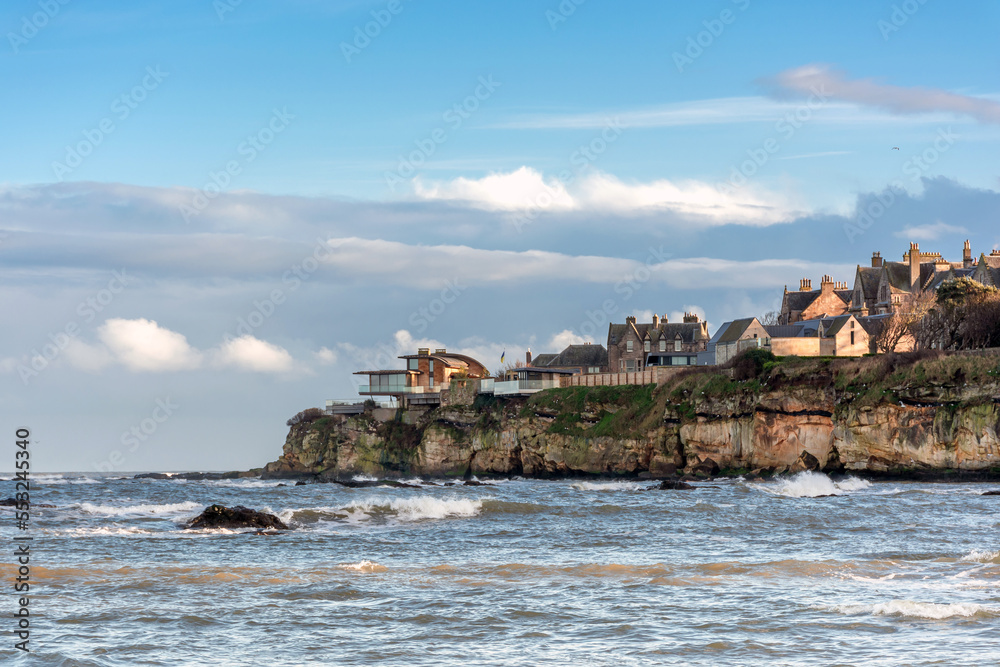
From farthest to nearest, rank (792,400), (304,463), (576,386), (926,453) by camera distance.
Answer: (304,463), (576,386), (792,400), (926,453)

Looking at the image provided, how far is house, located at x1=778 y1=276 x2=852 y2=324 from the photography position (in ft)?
315

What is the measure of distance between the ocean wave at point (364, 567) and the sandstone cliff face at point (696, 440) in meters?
42.8

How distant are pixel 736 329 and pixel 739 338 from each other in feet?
8.48

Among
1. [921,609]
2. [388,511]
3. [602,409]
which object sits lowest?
[388,511]

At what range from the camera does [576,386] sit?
280 ft

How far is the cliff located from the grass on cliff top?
4.4 inches

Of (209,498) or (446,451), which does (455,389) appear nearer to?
(446,451)

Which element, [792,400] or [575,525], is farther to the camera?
[792,400]

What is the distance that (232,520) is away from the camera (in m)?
29.8

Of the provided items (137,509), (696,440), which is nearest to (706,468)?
(696,440)

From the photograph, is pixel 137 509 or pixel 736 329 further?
pixel 736 329

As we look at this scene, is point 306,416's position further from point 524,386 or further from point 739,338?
point 739,338

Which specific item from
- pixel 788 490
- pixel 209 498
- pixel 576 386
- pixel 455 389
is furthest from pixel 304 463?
pixel 788 490

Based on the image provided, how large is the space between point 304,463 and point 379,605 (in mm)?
91738
